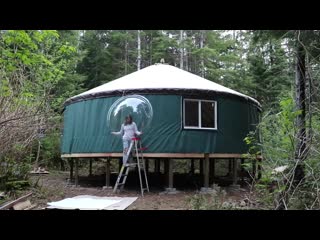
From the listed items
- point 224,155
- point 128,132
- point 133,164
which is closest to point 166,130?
point 128,132

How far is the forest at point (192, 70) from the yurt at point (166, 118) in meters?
0.71

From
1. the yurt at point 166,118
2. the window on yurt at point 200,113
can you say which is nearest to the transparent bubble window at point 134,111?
the yurt at point 166,118

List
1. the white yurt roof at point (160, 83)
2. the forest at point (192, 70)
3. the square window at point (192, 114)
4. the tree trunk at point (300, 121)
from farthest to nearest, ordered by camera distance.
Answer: the square window at point (192, 114), the white yurt roof at point (160, 83), the forest at point (192, 70), the tree trunk at point (300, 121)

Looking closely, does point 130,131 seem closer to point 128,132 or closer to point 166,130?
point 128,132

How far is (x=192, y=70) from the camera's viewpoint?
24.3 meters

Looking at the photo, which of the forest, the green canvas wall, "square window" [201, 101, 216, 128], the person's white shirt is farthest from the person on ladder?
"square window" [201, 101, 216, 128]

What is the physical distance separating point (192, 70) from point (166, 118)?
1658 cm

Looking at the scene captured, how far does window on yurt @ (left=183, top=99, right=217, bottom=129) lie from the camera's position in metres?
8.34

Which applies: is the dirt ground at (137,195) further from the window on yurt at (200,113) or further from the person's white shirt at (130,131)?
the window on yurt at (200,113)

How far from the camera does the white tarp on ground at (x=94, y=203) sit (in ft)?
19.2

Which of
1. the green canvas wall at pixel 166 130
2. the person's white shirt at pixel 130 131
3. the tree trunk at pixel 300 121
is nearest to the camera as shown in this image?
the tree trunk at pixel 300 121
